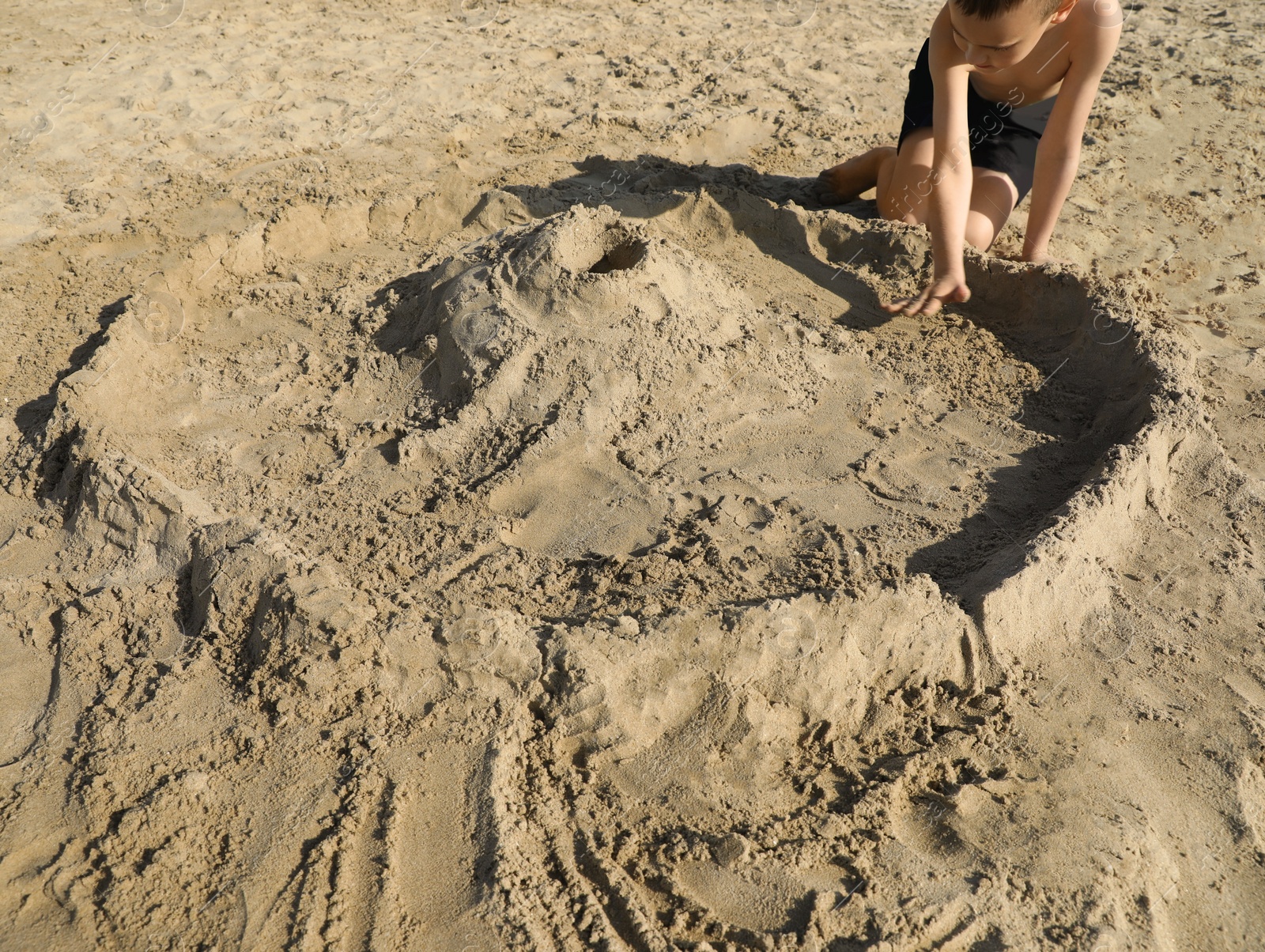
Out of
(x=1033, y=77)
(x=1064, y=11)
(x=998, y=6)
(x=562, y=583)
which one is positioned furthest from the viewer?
(x=1033, y=77)

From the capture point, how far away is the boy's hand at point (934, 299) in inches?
117

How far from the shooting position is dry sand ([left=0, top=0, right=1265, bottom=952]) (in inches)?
66.7

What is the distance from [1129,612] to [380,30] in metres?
5.53

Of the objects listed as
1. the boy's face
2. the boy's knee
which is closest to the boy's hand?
the boy's knee

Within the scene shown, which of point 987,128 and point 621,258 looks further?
point 987,128

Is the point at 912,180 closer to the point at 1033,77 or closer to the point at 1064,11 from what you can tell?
the point at 1033,77

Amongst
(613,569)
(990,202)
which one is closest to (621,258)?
(613,569)

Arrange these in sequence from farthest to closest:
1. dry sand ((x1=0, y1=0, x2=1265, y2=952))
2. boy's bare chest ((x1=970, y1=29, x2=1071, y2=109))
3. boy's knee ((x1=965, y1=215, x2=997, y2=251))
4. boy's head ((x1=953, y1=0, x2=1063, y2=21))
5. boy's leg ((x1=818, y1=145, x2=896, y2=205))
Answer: boy's leg ((x1=818, y1=145, x2=896, y2=205)), boy's knee ((x1=965, y1=215, x2=997, y2=251)), boy's bare chest ((x1=970, y1=29, x2=1071, y2=109)), boy's head ((x1=953, y1=0, x2=1063, y2=21)), dry sand ((x1=0, y1=0, x2=1265, y2=952))

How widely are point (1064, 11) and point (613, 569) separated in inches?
97.1

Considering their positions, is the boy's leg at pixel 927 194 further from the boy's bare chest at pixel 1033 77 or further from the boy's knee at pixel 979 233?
the boy's bare chest at pixel 1033 77

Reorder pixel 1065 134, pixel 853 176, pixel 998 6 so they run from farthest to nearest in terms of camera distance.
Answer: pixel 853 176
pixel 1065 134
pixel 998 6

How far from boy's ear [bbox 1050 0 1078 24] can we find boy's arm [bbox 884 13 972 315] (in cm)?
32

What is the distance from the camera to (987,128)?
3.67 meters

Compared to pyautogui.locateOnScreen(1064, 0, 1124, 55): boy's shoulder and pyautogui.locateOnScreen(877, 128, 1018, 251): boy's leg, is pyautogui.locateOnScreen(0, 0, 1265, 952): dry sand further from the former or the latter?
pyautogui.locateOnScreen(1064, 0, 1124, 55): boy's shoulder
